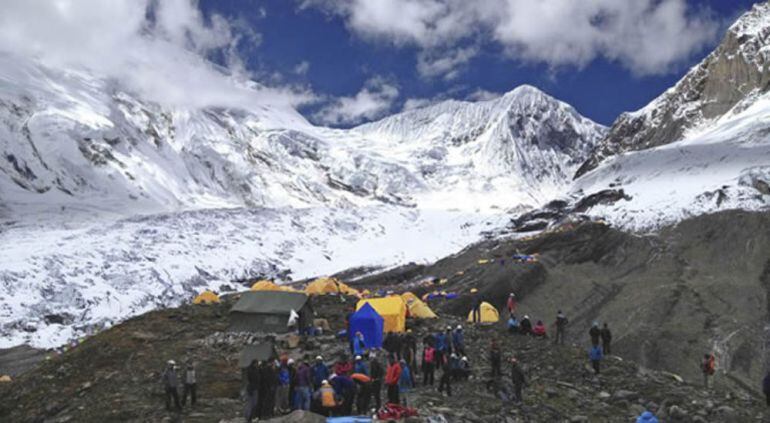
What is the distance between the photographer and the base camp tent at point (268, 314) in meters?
32.6

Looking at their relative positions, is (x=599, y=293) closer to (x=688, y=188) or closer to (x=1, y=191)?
(x=688, y=188)

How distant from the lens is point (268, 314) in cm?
3288

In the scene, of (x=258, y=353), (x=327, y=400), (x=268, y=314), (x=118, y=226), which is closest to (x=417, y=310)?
(x=268, y=314)

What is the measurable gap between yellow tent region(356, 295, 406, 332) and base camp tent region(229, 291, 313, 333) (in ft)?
10.9

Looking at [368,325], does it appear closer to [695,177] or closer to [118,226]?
[695,177]

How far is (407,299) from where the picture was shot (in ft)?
132

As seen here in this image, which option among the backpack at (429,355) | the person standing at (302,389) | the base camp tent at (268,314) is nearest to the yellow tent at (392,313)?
the base camp tent at (268,314)

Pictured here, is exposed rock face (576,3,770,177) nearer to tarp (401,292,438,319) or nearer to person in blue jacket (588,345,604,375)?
tarp (401,292,438,319)

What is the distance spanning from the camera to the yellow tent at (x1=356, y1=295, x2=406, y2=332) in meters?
31.7

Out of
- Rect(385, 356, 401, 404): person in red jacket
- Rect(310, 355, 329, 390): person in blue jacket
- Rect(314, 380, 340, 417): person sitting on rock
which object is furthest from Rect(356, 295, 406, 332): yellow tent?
Rect(314, 380, 340, 417): person sitting on rock

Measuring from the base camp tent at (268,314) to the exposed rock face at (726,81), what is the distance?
14883 cm

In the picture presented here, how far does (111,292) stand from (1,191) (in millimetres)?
61977

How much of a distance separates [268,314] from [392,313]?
616 centimetres

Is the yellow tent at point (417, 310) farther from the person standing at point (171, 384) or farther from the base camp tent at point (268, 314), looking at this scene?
the person standing at point (171, 384)
